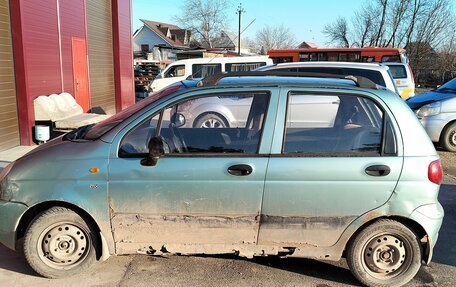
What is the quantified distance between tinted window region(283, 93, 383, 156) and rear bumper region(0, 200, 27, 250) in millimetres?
2251

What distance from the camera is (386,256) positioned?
3.71 metres

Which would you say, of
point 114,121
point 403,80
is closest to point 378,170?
point 114,121

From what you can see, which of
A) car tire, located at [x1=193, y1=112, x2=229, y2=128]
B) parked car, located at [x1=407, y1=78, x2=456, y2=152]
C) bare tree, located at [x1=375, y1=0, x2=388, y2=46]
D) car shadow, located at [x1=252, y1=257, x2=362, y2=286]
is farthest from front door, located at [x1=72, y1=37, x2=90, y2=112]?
bare tree, located at [x1=375, y1=0, x2=388, y2=46]

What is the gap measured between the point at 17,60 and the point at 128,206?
22.8 feet

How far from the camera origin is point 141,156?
359cm

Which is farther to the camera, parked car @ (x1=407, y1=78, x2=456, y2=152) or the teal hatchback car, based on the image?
parked car @ (x1=407, y1=78, x2=456, y2=152)

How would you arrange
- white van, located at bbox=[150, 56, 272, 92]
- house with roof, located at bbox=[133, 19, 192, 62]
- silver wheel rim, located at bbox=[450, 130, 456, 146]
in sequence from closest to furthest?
silver wheel rim, located at bbox=[450, 130, 456, 146]
white van, located at bbox=[150, 56, 272, 92]
house with roof, located at bbox=[133, 19, 192, 62]

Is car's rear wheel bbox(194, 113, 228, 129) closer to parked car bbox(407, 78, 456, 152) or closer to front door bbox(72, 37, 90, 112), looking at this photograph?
parked car bbox(407, 78, 456, 152)

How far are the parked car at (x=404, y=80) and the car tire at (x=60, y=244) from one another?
39.3ft

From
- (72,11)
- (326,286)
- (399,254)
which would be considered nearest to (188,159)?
(326,286)

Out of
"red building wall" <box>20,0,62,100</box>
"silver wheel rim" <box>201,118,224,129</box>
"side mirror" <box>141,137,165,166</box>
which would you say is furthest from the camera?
"red building wall" <box>20,0,62,100</box>

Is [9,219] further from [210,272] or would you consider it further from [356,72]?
[356,72]

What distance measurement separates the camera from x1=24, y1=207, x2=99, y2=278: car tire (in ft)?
11.9

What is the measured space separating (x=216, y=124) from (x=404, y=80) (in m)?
12.5
